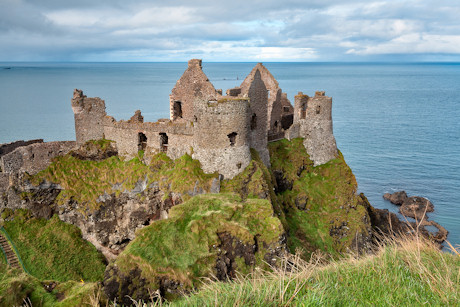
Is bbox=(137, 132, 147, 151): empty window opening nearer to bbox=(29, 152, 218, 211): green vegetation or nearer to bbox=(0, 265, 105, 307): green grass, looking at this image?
bbox=(29, 152, 218, 211): green vegetation

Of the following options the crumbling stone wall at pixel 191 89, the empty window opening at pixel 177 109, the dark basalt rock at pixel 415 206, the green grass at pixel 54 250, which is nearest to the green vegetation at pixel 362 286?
the crumbling stone wall at pixel 191 89

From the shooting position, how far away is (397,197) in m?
51.3

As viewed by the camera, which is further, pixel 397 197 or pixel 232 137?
pixel 397 197

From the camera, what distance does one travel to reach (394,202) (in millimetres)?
50906

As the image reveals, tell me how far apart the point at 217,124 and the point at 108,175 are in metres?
10.6

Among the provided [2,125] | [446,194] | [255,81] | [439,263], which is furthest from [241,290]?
[2,125]

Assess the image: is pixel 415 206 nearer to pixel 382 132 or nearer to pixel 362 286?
pixel 362 286

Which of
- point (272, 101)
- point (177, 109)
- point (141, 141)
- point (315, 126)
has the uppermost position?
point (272, 101)

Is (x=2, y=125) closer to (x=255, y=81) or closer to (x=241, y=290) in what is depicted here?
(x=255, y=81)

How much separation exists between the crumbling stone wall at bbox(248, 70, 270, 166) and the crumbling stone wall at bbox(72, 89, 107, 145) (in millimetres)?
12699

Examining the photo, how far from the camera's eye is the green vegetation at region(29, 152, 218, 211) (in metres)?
28.0

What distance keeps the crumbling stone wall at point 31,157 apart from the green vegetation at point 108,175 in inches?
23.4

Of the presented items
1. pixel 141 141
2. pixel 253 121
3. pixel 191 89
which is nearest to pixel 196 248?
pixel 253 121

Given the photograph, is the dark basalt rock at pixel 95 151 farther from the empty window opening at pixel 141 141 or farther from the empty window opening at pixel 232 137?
the empty window opening at pixel 232 137
